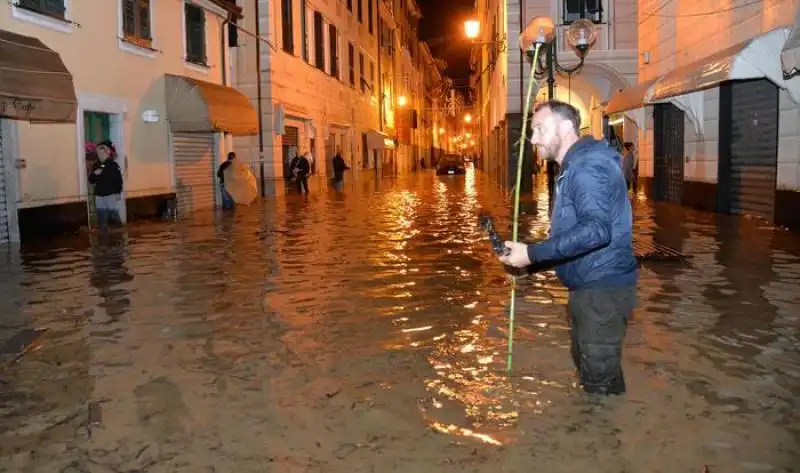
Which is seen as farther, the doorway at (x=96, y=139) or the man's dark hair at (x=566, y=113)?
the doorway at (x=96, y=139)

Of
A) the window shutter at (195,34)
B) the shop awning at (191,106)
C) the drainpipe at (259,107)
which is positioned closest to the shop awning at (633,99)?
the shop awning at (191,106)

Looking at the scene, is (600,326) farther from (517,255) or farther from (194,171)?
(194,171)

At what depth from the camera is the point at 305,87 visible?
1152 inches

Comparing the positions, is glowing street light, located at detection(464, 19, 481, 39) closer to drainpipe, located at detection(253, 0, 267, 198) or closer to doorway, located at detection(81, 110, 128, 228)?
drainpipe, located at detection(253, 0, 267, 198)

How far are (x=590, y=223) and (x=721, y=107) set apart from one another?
13.7m

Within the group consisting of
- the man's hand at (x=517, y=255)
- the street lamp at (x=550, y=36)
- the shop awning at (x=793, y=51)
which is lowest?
the man's hand at (x=517, y=255)

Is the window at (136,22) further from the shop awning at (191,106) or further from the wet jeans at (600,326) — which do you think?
the wet jeans at (600,326)

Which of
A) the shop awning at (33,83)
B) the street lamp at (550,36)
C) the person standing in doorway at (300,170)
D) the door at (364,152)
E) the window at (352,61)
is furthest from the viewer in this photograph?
the door at (364,152)

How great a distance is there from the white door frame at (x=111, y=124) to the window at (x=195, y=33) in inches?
150

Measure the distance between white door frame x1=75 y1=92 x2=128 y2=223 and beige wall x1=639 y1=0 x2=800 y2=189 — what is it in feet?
40.5

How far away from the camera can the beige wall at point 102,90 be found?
557 inches

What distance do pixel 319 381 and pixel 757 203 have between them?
12222mm

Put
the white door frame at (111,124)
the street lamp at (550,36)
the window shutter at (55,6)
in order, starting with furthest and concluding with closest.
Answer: the white door frame at (111,124) → the window shutter at (55,6) → the street lamp at (550,36)

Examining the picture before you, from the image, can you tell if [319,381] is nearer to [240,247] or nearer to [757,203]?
[240,247]
